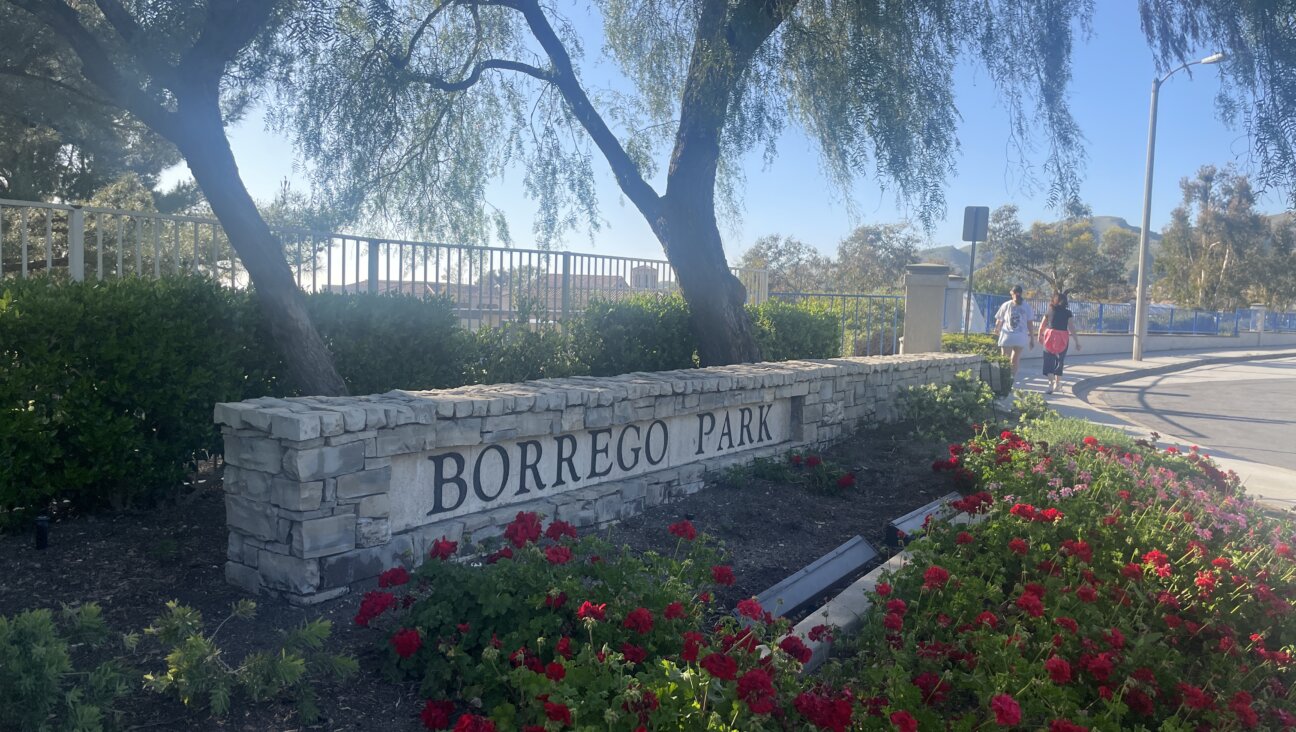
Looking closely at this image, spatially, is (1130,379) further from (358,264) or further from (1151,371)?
(358,264)

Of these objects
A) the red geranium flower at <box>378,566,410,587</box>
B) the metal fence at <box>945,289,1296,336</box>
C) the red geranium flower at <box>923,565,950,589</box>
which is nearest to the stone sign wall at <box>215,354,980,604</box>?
the red geranium flower at <box>378,566,410,587</box>

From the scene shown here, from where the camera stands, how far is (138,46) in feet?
18.1

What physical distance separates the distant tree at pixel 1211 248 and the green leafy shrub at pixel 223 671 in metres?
54.7

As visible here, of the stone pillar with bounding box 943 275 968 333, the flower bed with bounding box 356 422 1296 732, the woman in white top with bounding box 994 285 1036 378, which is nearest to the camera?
the flower bed with bounding box 356 422 1296 732

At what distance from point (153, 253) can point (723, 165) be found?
5657 millimetres

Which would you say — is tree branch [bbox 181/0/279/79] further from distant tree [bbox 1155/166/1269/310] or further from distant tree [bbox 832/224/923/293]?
distant tree [bbox 1155/166/1269/310]

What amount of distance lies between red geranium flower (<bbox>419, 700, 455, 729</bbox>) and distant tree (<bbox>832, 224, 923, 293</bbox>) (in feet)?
126

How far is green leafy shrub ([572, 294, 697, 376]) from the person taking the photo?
26.4 feet

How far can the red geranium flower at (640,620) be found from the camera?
114 inches

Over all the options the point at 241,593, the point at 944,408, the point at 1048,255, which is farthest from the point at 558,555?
the point at 1048,255

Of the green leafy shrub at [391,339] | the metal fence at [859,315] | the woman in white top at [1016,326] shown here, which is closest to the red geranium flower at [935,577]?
the green leafy shrub at [391,339]

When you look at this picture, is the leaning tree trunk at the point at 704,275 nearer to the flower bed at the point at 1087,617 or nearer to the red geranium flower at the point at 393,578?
the flower bed at the point at 1087,617

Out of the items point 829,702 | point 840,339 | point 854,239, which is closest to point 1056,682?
point 829,702

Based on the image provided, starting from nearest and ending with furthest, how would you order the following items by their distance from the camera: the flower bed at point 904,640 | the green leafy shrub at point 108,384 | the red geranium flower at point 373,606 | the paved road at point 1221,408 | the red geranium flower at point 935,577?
the flower bed at point 904,640 → the red geranium flower at point 373,606 → the red geranium flower at point 935,577 → the green leafy shrub at point 108,384 → the paved road at point 1221,408
